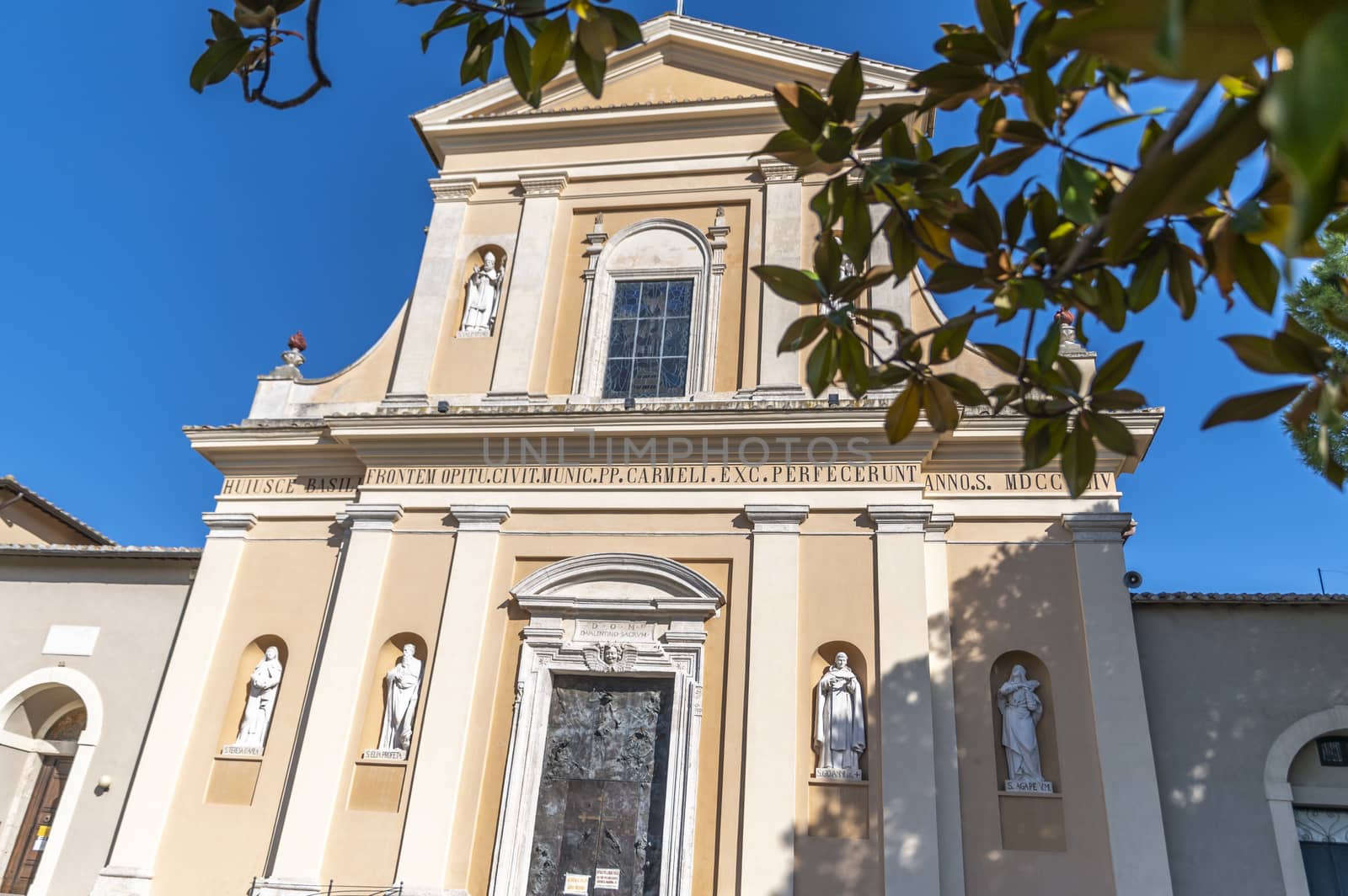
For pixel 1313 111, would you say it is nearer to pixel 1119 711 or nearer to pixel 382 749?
pixel 1119 711

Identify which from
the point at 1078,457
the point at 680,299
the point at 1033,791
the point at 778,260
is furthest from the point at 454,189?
the point at 1078,457

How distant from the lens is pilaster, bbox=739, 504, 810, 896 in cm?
908

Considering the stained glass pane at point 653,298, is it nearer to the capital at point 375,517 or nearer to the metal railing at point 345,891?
the capital at point 375,517

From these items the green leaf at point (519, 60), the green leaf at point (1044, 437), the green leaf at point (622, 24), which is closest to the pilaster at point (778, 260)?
the green leaf at point (1044, 437)

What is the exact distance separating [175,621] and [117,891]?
302 centimetres

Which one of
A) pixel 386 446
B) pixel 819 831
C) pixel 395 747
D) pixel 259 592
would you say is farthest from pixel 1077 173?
pixel 259 592

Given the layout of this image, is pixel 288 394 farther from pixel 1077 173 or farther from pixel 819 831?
pixel 1077 173

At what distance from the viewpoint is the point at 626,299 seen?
1270cm

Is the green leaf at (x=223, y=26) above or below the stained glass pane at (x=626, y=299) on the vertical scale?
below

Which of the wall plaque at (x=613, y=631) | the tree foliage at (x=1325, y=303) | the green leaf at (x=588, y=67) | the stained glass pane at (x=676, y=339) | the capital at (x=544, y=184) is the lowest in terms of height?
the green leaf at (x=588, y=67)

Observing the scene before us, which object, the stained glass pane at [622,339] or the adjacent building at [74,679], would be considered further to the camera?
the stained glass pane at [622,339]

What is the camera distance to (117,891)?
10094mm

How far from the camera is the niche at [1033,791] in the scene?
358 inches

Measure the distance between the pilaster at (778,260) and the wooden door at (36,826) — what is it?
9369mm
